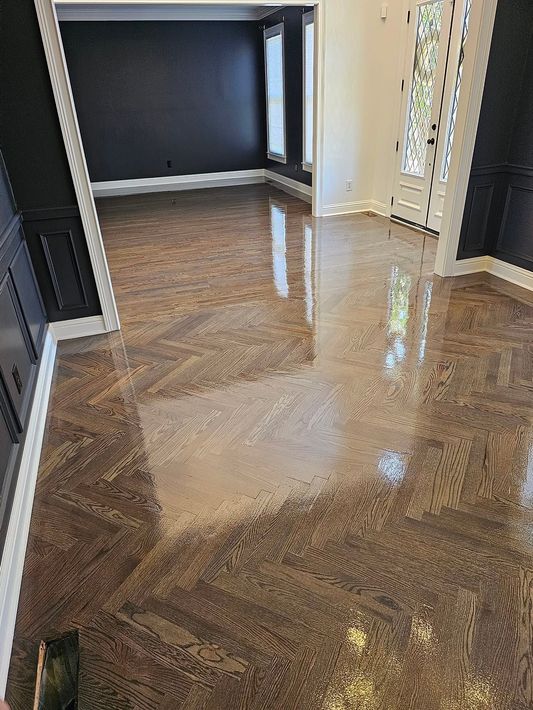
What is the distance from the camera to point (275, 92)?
753cm

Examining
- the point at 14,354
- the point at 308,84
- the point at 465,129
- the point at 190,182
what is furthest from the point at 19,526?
the point at 190,182

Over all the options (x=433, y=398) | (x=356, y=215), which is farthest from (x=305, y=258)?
(x=433, y=398)

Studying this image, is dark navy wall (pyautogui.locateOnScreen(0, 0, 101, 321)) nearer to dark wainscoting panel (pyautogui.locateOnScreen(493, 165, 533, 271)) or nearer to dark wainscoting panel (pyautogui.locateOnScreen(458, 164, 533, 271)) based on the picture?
dark wainscoting panel (pyautogui.locateOnScreen(458, 164, 533, 271))

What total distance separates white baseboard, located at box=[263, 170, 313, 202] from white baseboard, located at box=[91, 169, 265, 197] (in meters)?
0.26

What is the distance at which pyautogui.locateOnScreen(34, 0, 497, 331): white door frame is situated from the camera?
104 inches

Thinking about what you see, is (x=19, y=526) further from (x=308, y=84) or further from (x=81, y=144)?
(x=308, y=84)

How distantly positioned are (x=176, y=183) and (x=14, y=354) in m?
6.64

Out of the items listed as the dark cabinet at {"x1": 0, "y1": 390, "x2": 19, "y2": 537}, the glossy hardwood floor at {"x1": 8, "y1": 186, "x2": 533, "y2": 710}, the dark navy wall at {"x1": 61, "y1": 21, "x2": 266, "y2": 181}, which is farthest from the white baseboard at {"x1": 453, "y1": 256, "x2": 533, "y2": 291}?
the dark navy wall at {"x1": 61, "y1": 21, "x2": 266, "y2": 181}

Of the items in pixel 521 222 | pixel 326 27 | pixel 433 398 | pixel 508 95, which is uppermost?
pixel 326 27

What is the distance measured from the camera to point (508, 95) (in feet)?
11.6

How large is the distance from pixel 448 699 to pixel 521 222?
365cm

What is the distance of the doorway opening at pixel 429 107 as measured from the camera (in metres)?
4.41

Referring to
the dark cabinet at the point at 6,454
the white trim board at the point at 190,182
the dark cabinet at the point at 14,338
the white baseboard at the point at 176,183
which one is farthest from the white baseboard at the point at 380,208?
the dark cabinet at the point at 6,454

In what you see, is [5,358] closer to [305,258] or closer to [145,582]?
[145,582]
